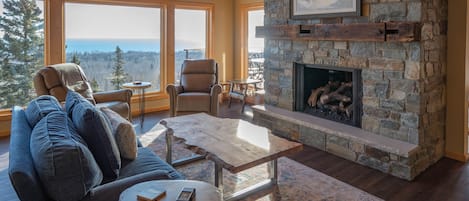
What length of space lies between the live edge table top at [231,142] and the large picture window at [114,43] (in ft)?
9.66

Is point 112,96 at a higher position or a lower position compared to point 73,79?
lower

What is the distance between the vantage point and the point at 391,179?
3533 millimetres

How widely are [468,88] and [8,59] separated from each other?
233 inches

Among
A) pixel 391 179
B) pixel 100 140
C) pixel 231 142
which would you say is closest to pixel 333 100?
pixel 391 179

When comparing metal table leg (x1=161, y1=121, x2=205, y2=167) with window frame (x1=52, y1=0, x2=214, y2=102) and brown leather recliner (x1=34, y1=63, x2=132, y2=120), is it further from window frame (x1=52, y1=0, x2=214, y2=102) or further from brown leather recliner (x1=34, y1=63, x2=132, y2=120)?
window frame (x1=52, y1=0, x2=214, y2=102)

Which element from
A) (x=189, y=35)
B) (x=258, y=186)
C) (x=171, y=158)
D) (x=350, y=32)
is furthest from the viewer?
(x=189, y=35)

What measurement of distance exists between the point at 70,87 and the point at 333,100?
3471mm

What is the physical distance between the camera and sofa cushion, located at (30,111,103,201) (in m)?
1.72

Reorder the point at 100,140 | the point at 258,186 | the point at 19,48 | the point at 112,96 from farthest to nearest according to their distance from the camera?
1. the point at 19,48
2. the point at 112,96
3. the point at 258,186
4. the point at 100,140

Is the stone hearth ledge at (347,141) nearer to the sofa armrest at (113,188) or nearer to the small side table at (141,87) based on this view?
the small side table at (141,87)

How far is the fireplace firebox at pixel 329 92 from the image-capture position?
14.0 ft

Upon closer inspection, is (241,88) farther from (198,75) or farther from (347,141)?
(347,141)

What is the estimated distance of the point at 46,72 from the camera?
4566 mm

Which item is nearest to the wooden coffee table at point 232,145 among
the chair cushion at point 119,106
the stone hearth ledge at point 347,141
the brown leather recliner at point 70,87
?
the stone hearth ledge at point 347,141
